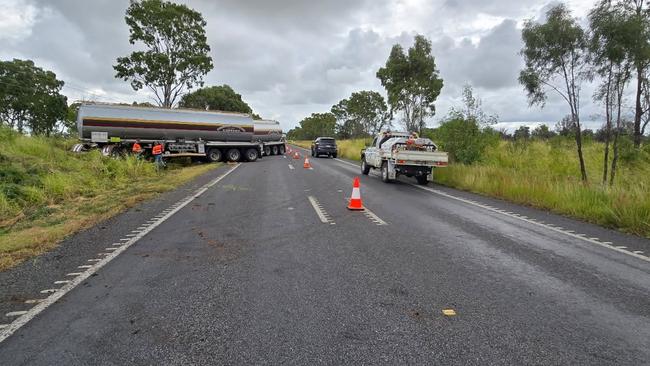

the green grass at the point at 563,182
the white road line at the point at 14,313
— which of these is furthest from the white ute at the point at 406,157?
the white road line at the point at 14,313

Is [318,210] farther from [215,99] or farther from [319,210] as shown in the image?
[215,99]

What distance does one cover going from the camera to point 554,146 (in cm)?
1802

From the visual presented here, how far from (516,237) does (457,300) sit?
3.41m

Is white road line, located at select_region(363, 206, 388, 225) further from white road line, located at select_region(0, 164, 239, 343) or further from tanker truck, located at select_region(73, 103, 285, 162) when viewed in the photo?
tanker truck, located at select_region(73, 103, 285, 162)

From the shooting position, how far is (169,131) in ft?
73.5

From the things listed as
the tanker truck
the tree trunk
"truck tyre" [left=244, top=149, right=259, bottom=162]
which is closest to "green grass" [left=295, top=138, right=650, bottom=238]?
the tree trunk

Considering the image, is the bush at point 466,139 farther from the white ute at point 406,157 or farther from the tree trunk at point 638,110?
the tree trunk at point 638,110

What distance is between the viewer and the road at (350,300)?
9.43 ft

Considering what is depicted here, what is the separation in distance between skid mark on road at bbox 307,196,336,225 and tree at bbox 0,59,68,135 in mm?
49763

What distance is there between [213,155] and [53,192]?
1555cm

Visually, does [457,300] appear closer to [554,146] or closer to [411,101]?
[554,146]

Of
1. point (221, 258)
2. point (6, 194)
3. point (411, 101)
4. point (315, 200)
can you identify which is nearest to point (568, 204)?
point (315, 200)

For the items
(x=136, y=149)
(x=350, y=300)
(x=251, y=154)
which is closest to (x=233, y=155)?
(x=251, y=154)

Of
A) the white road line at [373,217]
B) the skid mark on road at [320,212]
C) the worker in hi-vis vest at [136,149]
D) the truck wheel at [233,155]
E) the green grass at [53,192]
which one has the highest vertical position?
the worker in hi-vis vest at [136,149]
